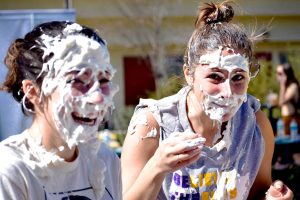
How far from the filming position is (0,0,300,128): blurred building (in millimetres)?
17672

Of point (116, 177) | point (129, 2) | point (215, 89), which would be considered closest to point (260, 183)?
point (215, 89)

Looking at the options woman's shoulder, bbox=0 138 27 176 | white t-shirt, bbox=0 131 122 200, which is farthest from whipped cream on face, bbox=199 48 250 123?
woman's shoulder, bbox=0 138 27 176

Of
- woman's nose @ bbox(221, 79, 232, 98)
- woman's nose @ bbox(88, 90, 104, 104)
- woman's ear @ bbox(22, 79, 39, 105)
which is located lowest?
woman's nose @ bbox(221, 79, 232, 98)

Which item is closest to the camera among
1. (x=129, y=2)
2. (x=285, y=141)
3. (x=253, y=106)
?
(x=253, y=106)

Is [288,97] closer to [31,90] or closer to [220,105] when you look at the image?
Result: [220,105]

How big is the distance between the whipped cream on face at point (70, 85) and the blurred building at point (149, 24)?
49.9 feet

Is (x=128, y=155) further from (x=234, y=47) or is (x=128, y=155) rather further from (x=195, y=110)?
(x=234, y=47)

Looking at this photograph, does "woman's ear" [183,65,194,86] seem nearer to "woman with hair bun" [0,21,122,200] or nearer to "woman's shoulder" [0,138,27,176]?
"woman with hair bun" [0,21,122,200]

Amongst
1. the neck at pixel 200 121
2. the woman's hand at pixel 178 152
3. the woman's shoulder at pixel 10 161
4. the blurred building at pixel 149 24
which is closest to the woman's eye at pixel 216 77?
the neck at pixel 200 121

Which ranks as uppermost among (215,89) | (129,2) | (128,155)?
(129,2)

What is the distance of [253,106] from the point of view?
3209 millimetres

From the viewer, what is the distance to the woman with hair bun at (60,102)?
207cm

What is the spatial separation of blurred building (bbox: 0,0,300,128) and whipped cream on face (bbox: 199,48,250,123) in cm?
1435

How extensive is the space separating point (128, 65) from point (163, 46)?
1.27 meters
